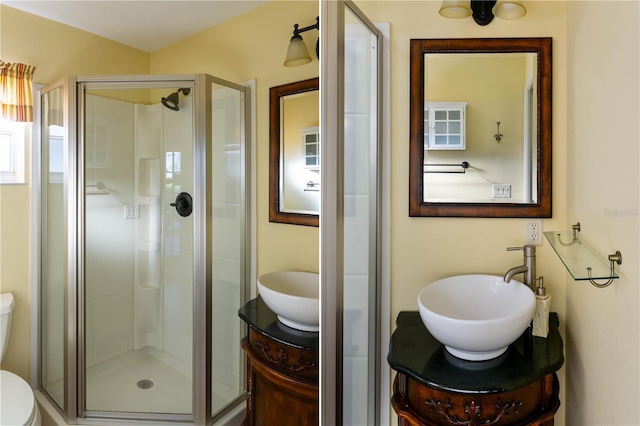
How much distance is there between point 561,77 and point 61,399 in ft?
6.32

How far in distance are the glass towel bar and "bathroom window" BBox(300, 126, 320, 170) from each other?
69cm

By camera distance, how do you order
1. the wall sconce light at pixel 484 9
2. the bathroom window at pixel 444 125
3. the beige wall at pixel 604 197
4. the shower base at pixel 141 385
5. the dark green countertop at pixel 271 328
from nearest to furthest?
the beige wall at pixel 604 197
the dark green countertop at pixel 271 328
the shower base at pixel 141 385
the wall sconce light at pixel 484 9
the bathroom window at pixel 444 125

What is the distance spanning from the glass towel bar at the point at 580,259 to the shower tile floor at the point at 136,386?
1.10m

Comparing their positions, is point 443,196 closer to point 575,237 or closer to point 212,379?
point 575,237

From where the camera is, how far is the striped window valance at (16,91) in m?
0.99

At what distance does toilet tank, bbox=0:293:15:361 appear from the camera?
1035 mm

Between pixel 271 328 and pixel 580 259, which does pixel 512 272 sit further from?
pixel 271 328

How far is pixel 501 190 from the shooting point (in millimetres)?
1349

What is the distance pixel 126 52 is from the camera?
3.48 ft

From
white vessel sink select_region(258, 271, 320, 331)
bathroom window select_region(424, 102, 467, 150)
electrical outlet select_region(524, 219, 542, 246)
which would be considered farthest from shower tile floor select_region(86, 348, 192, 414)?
electrical outlet select_region(524, 219, 542, 246)

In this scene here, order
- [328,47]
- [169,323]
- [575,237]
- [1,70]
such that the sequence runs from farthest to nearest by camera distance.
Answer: [575,237]
[169,323]
[1,70]
[328,47]

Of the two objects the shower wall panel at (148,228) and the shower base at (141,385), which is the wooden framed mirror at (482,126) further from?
the shower base at (141,385)

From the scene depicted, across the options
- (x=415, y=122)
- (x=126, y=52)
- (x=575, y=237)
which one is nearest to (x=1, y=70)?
(x=126, y=52)

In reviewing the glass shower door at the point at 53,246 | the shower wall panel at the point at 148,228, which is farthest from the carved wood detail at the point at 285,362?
the glass shower door at the point at 53,246
